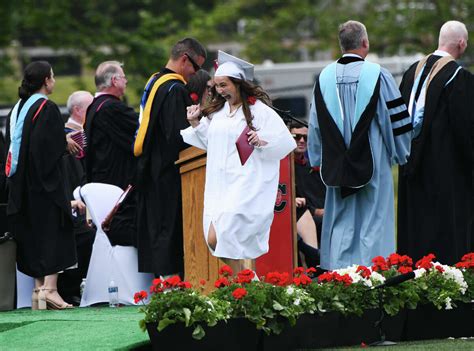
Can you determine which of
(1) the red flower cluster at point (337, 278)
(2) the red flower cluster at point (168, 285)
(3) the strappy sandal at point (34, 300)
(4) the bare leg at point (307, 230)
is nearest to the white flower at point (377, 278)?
(1) the red flower cluster at point (337, 278)

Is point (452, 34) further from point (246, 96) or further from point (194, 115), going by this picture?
point (194, 115)

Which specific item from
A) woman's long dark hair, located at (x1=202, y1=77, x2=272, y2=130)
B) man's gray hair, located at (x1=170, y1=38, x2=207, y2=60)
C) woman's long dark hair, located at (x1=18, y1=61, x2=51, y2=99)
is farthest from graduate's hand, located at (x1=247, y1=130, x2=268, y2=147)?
woman's long dark hair, located at (x1=18, y1=61, x2=51, y2=99)

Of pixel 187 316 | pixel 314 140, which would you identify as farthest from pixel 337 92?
pixel 187 316

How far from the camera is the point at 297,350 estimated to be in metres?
8.37

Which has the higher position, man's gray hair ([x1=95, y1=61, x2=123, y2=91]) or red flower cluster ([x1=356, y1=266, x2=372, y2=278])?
man's gray hair ([x1=95, y1=61, x2=123, y2=91])

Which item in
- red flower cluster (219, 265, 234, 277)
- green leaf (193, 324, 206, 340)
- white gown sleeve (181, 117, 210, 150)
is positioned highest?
white gown sleeve (181, 117, 210, 150)

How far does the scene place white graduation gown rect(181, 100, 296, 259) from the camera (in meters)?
9.40

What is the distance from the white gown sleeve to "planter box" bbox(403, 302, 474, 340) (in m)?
2.11

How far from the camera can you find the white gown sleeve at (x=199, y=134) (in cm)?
984

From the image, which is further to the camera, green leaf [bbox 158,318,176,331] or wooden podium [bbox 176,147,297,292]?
wooden podium [bbox 176,147,297,292]

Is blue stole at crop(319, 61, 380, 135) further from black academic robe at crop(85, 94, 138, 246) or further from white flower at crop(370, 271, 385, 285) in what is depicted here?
black academic robe at crop(85, 94, 138, 246)

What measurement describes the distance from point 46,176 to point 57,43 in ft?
64.0

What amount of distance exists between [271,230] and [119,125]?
2.33m

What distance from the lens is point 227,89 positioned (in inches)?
376
